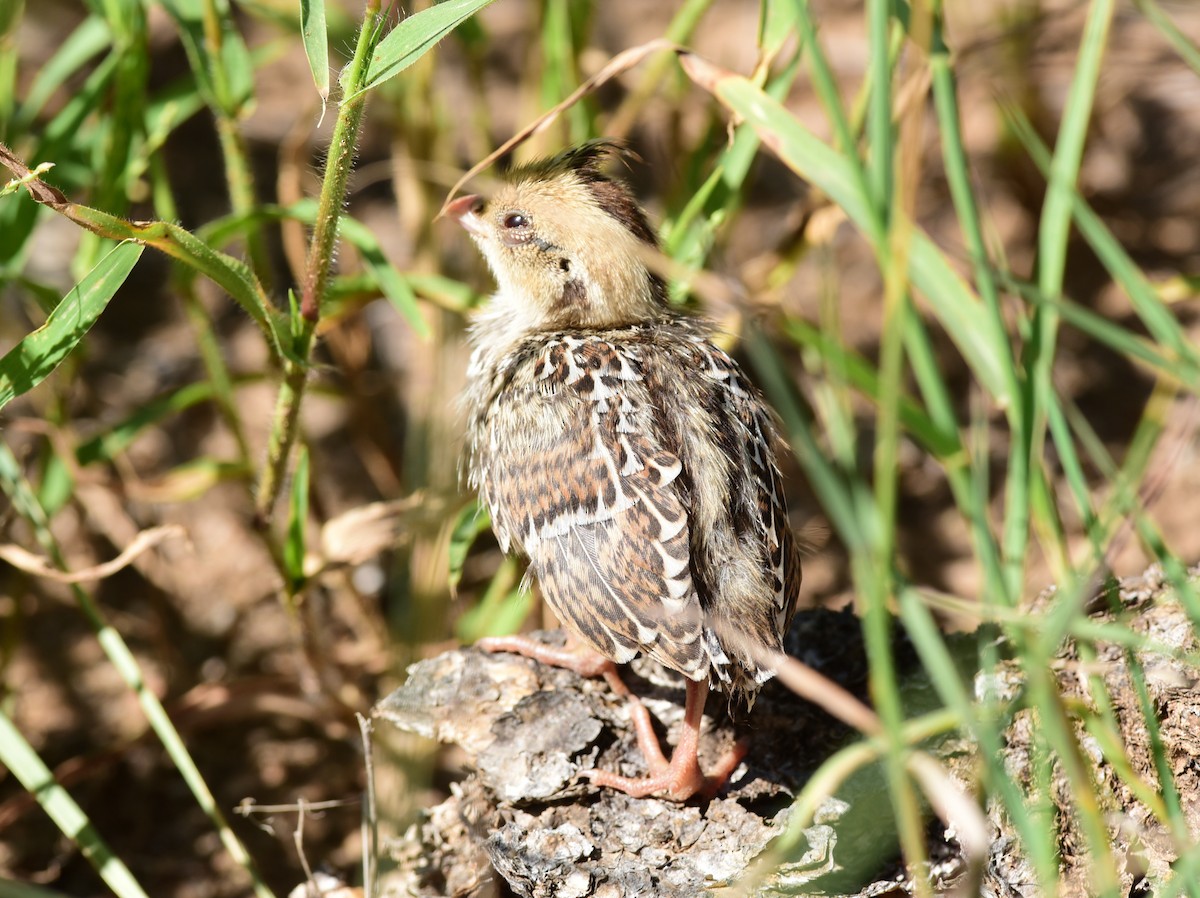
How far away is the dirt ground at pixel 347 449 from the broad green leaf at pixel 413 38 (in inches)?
42.4

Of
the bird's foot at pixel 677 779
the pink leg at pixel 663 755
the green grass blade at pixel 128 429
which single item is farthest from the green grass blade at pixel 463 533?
the green grass blade at pixel 128 429

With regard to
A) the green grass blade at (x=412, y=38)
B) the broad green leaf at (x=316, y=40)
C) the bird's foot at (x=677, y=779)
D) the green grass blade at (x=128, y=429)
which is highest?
the broad green leaf at (x=316, y=40)

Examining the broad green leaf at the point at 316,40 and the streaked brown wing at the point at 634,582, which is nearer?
the broad green leaf at the point at 316,40

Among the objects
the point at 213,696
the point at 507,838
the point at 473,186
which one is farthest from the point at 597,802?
the point at 473,186

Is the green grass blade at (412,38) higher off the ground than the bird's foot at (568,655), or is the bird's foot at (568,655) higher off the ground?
the green grass blade at (412,38)

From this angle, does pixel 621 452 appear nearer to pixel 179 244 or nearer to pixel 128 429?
pixel 179 244

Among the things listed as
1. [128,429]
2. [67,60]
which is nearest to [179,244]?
[128,429]

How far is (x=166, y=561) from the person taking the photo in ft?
13.8

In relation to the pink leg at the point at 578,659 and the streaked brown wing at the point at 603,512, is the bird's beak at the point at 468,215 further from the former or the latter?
the pink leg at the point at 578,659

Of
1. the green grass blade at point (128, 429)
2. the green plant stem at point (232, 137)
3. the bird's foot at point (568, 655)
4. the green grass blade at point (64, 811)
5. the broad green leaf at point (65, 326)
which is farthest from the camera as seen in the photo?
the green grass blade at point (128, 429)

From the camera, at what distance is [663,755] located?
2.61 meters

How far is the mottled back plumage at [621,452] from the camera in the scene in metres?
2.39

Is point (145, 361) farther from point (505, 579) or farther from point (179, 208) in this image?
point (505, 579)

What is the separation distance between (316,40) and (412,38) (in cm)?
Result: 20
